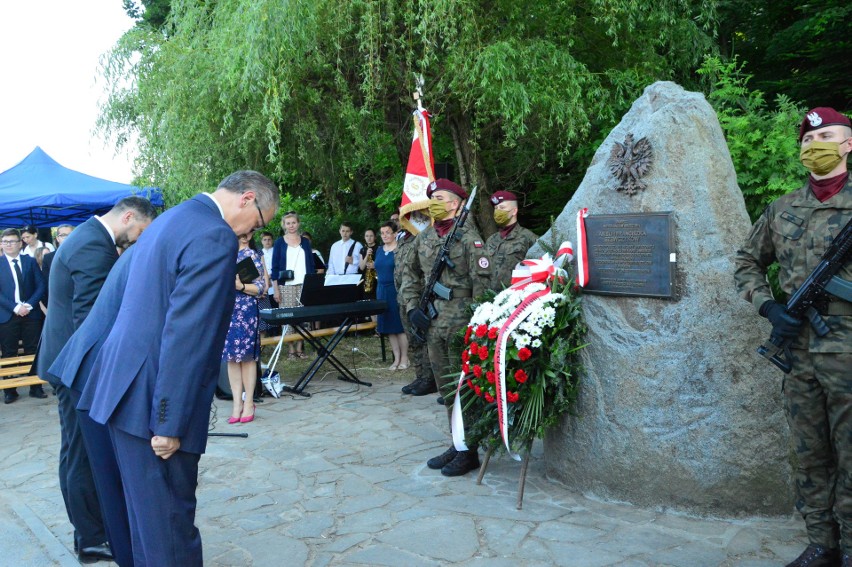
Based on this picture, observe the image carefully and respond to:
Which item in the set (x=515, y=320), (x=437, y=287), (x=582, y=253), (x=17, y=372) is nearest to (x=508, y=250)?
(x=437, y=287)

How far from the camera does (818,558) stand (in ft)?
11.4

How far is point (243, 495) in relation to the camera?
5062 mm

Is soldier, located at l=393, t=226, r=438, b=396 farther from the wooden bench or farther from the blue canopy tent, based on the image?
the blue canopy tent

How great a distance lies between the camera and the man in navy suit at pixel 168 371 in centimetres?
269

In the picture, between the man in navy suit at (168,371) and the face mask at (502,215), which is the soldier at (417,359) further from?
the man in navy suit at (168,371)

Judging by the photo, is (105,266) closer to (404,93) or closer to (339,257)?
(404,93)

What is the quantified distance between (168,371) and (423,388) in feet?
18.4

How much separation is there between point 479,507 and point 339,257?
7623 millimetres

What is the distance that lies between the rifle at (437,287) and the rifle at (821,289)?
260 centimetres

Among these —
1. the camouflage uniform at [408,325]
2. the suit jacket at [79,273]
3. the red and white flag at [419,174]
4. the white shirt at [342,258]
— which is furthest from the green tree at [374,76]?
the suit jacket at [79,273]

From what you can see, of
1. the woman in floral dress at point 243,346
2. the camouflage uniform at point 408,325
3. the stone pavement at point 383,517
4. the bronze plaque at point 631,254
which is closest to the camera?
the stone pavement at point 383,517

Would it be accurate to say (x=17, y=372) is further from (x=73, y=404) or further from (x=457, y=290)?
(x=457, y=290)

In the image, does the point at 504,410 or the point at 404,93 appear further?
the point at 404,93

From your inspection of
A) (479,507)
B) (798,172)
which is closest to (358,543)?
(479,507)
